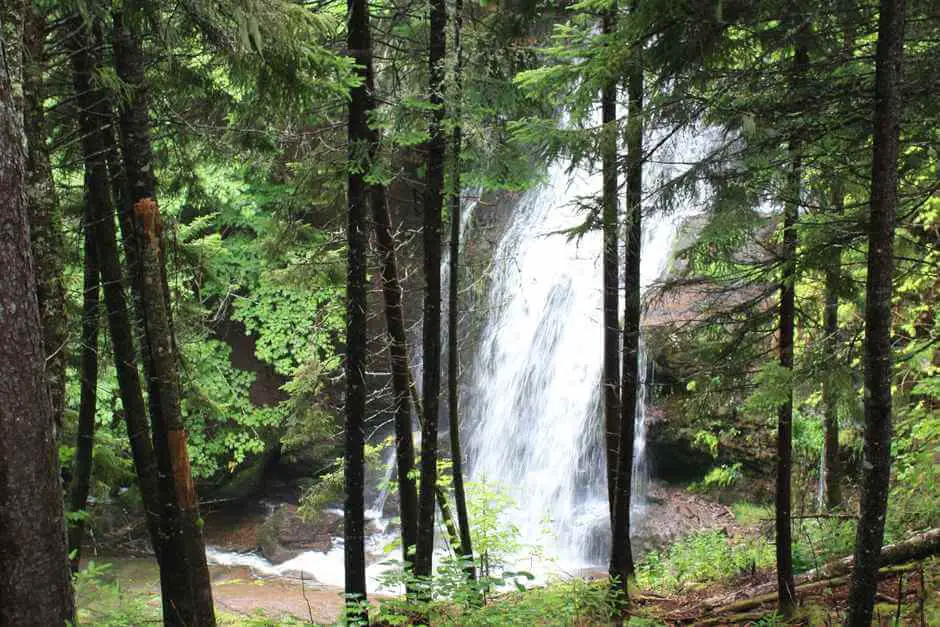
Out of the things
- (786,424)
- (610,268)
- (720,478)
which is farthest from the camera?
(720,478)

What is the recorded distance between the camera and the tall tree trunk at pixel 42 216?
18.1ft

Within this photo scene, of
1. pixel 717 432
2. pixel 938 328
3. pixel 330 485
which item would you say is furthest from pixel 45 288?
pixel 717 432

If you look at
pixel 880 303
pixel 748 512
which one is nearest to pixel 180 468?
pixel 880 303

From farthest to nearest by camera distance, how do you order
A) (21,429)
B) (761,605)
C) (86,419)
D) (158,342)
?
(86,419) → (761,605) → (158,342) → (21,429)

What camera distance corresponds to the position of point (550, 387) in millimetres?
15727

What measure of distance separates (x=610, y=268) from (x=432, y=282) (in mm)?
2354

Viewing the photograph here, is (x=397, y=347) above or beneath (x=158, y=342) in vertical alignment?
beneath

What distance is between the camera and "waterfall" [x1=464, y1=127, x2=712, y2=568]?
1367 cm

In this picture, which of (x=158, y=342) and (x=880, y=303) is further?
(x=158, y=342)

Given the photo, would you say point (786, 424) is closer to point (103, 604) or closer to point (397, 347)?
point (397, 347)

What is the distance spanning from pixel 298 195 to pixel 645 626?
6187 mm

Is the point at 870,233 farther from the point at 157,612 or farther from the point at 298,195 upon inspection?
the point at 157,612

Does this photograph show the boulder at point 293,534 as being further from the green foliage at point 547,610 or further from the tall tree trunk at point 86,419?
the green foliage at point 547,610

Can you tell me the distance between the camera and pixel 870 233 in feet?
14.3
